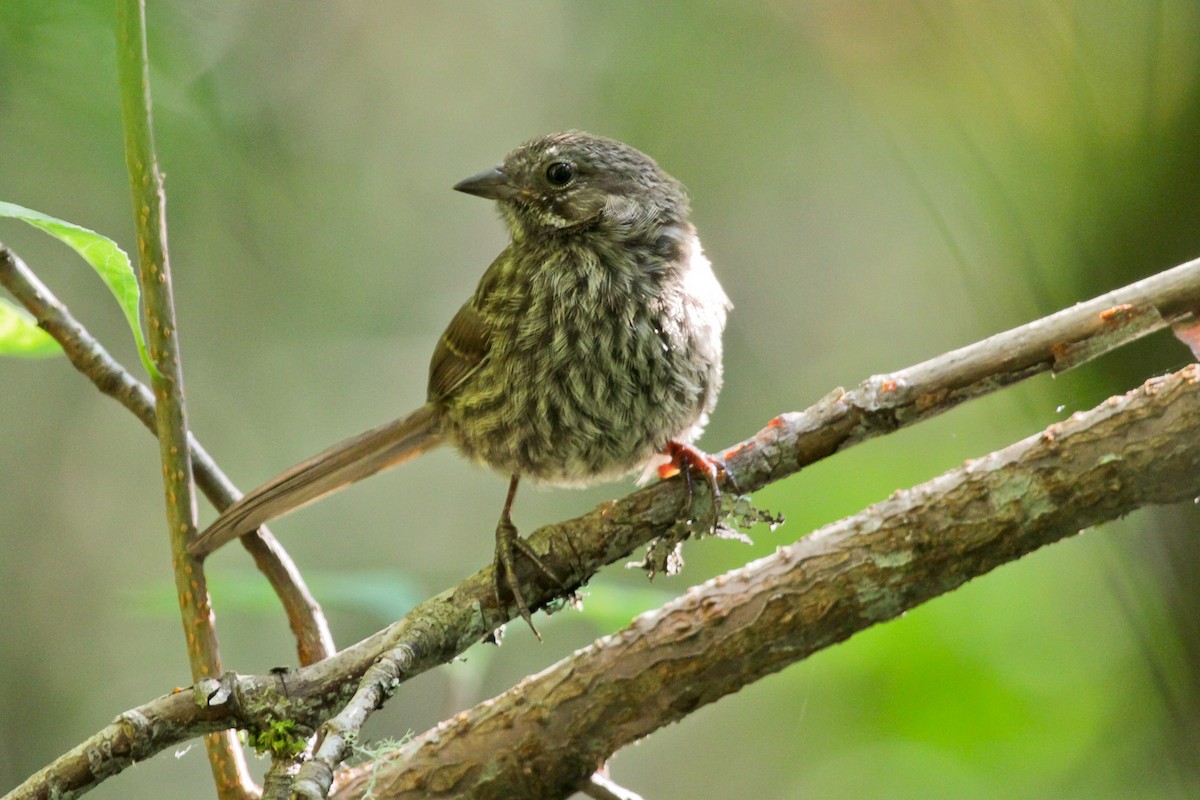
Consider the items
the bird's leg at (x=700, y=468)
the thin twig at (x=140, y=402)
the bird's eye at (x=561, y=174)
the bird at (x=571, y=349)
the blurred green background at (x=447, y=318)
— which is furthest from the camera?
the blurred green background at (x=447, y=318)

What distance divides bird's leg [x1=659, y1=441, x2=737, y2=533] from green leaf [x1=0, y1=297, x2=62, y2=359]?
142 cm

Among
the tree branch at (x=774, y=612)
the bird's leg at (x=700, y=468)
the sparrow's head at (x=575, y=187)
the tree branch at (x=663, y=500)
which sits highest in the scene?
the sparrow's head at (x=575, y=187)

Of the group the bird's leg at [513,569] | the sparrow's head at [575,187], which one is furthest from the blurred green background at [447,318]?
the bird's leg at [513,569]

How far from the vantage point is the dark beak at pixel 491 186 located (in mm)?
3109

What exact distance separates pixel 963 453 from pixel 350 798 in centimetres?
314

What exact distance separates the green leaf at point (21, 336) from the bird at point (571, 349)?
0.60m

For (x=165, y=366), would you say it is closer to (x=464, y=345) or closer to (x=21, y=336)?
(x=21, y=336)

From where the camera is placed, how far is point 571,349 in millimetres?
2730

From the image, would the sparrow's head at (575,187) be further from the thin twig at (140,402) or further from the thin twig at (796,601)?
the thin twig at (796,601)

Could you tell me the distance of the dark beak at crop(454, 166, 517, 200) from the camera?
10.2 feet

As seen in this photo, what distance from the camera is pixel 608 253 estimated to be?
2.88 meters

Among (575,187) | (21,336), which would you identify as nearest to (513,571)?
(21,336)

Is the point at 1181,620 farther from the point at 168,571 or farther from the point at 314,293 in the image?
the point at 168,571

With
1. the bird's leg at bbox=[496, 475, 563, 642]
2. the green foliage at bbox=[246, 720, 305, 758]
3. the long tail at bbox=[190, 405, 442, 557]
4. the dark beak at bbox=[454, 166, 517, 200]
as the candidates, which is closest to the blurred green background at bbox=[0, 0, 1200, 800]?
the dark beak at bbox=[454, 166, 517, 200]
